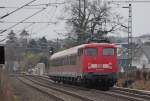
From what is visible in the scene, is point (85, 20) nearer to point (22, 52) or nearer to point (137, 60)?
point (137, 60)

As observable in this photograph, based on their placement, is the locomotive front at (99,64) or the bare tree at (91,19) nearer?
the locomotive front at (99,64)

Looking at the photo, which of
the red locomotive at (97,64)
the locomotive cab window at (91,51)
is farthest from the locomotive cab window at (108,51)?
the locomotive cab window at (91,51)

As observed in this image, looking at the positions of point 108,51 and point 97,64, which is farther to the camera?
point 108,51

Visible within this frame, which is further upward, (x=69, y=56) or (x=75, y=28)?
(x=75, y=28)

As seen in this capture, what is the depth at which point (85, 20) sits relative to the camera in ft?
234

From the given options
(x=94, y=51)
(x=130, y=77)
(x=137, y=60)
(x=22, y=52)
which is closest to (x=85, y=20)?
(x=130, y=77)

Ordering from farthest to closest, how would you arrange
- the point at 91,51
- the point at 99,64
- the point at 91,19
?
1. the point at 91,19
2. the point at 91,51
3. the point at 99,64

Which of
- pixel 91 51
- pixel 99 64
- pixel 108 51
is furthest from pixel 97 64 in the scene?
pixel 108 51

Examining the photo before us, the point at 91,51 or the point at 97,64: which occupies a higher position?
the point at 91,51

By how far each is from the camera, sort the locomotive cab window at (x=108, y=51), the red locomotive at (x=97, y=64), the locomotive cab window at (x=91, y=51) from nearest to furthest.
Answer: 1. the red locomotive at (x=97, y=64)
2. the locomotive cab window at (x=91, y=51)
3. the locomotive cab window at (x=108, y=51)

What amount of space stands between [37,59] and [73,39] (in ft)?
193

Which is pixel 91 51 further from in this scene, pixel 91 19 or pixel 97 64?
pixel 91 19

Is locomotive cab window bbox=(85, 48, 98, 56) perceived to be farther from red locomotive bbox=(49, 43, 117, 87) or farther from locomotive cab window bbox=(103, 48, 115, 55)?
locomotive cab window bbox=(103, 48, 115, 55)

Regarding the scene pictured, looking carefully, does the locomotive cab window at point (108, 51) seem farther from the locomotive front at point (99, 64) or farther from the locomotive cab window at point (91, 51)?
the locomotive cab window at point (91, 51)
